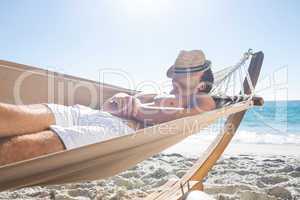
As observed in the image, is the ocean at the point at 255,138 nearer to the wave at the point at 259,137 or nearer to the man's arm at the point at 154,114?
the wave at the point at 259,137

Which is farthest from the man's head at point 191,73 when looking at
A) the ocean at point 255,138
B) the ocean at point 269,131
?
the ocean at point 269,131

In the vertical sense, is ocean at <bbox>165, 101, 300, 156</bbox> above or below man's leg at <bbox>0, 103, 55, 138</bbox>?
below

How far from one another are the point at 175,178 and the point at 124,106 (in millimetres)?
1198


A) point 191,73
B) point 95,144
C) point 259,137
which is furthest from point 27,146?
point 259,137

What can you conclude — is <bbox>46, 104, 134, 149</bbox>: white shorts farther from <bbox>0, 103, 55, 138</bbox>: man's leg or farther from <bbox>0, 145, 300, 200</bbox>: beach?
<bbox>0, 145, 300, 200</bbox>: beach

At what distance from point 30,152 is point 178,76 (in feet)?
3.85

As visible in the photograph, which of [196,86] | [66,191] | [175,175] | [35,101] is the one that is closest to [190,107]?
[196,86]

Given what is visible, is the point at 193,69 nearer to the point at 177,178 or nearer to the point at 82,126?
the point at 82,126

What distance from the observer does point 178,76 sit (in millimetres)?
1741

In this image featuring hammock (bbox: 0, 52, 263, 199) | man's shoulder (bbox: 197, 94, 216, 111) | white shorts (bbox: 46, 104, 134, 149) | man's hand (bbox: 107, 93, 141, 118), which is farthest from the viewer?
man's shoulder (bbox: 197, 94, 216, 111)

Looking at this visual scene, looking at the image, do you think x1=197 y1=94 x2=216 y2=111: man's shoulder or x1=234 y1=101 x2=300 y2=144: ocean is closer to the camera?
x1=197 y1=94 x2=216 y2=111: man's shoulder

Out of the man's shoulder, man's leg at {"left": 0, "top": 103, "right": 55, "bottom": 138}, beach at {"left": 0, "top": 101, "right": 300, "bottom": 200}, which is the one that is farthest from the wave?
man's leg at {"left": 0, "top": 103, "right": 55, "bottom": 138}

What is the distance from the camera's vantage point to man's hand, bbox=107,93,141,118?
1214 millimetres

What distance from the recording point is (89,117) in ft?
3.51
